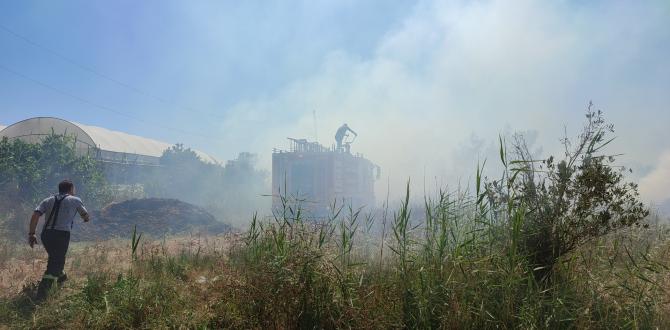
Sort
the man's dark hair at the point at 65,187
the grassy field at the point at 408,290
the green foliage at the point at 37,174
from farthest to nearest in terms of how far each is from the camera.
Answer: the green foliage at the point at 37,174, the man's dark hair at the point at 65,187, the grassy field at the point at 408,290

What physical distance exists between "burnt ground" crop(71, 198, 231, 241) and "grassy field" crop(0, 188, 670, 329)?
1464 cm

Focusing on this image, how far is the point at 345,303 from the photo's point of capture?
10.9 ft

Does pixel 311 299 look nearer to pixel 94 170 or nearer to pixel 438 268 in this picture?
pixel 438 268

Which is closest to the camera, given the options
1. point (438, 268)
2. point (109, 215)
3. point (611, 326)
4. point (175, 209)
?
point (611, 326)

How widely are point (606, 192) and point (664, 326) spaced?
145cm

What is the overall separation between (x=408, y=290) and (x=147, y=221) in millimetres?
19666

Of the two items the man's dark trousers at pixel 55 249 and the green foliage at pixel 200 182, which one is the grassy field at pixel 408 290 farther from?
the green foliage at pixel 200 182

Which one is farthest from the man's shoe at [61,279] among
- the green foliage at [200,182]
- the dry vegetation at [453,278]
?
the green foliage at [200,182]

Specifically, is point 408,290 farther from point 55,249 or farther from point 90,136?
point 90,136

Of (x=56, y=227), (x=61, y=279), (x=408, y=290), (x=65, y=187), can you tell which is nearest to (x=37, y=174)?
(x=65, y=187)

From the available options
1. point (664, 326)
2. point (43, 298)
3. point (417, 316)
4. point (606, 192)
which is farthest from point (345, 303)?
point (43, 298)

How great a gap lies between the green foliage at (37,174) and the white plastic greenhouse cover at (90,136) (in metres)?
1.53

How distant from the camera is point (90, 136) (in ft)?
99.1

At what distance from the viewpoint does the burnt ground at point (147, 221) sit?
1719 centimetres
